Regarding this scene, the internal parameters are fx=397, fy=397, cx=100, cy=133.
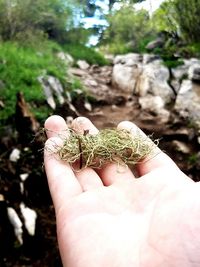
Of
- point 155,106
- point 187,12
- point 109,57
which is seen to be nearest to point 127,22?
point 187,12

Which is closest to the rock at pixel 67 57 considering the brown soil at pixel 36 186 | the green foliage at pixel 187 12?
the brown soil at pixel 36 186

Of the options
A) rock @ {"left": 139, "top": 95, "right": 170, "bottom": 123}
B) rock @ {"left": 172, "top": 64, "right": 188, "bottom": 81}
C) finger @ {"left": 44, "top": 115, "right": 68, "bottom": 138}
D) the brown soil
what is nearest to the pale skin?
finger @ {"left": 44, "top": 115, "right": 68, "bottom": 138}

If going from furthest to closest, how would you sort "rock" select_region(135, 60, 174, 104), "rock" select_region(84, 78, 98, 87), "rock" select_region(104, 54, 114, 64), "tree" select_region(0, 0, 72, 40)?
"rock" select_region(104, 54, 114, 64)
"rock" select_region(84, 78, 98, 87)
"rock" select_region(135, 60, 174, 104)
"tree" select_region(0, 0, 72, 40)

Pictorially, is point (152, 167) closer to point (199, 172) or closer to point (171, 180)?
point (171, 180)

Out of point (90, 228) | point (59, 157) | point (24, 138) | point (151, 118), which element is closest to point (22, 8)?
point (151, 118)

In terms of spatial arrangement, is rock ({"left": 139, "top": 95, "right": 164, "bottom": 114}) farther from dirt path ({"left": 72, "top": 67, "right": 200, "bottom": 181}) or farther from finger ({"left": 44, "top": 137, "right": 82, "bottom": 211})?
finger ({"left": 44, "top": 137, "right": 82, "bottom": 211})

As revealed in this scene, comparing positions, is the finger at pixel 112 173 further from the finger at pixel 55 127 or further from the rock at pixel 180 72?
the rock at pixel 180 72
